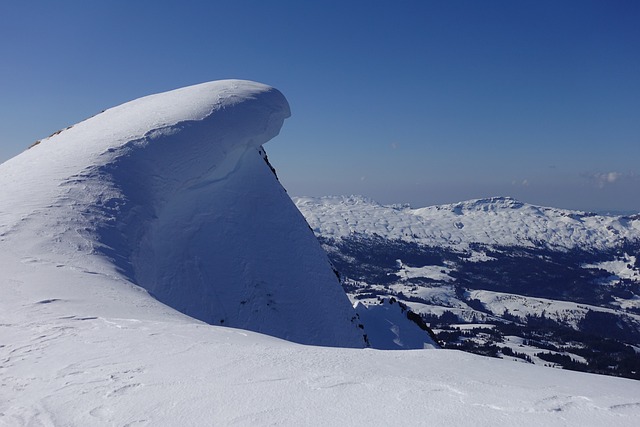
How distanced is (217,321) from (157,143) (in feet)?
30.8

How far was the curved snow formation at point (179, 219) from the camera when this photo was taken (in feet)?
43.9

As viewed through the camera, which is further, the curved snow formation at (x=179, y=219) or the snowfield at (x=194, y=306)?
the curved snow formation at (x=179, y=219)

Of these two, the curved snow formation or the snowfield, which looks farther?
the curved snow formation

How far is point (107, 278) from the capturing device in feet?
39.8

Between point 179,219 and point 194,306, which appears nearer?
point 194,306

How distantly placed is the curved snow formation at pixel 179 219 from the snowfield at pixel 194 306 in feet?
0.27

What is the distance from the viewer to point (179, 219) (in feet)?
69.3

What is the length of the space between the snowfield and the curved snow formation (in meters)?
0.08

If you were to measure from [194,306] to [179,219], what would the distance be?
16.4 ft

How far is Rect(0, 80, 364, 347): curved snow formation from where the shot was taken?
13.4 metres

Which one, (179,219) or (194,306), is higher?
(179,219)

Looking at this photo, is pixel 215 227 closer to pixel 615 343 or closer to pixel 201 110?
pixel 201 110

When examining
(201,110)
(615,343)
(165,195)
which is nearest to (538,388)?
(165,195)

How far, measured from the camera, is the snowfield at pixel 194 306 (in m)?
5.57
